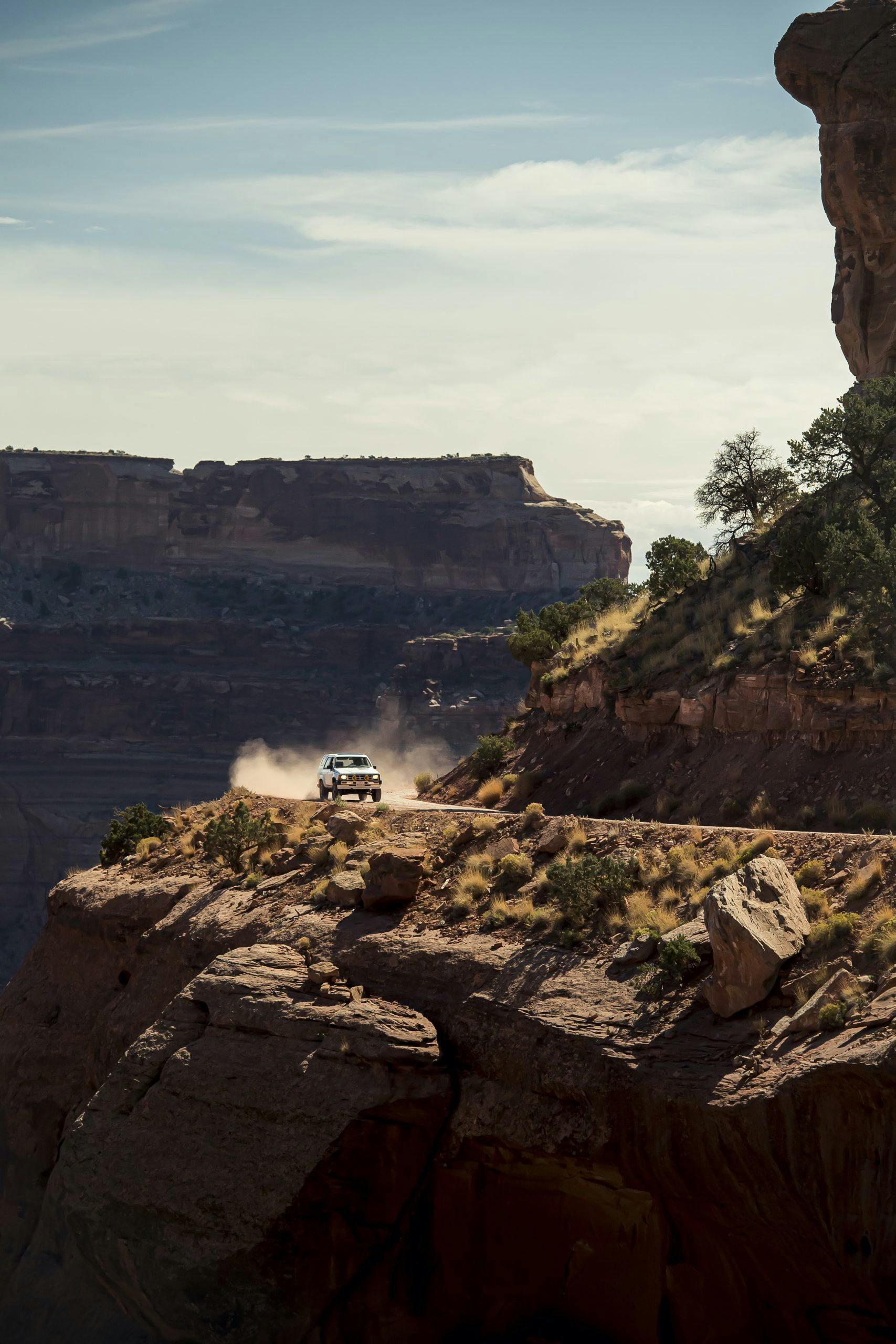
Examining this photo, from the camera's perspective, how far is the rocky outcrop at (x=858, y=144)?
35.8m

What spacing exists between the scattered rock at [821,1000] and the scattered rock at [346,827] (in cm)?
1009

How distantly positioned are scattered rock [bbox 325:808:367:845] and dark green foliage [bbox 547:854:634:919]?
213 inches

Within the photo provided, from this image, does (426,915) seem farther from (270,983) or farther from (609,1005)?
(609,1005)

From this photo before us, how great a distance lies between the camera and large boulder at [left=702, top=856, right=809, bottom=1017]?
13555 millimetres

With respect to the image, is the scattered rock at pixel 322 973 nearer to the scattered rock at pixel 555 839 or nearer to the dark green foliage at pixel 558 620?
the scattered rock at pixel 555 839

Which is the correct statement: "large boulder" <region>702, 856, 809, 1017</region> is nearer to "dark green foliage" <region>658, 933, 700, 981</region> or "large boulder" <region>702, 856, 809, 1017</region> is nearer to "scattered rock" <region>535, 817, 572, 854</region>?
"dark green foliage" <region>658, 933, 700, 981</region>

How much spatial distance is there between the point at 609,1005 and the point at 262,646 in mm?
98851

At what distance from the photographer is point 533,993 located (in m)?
15.4

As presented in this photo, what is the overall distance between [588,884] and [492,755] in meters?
16.3

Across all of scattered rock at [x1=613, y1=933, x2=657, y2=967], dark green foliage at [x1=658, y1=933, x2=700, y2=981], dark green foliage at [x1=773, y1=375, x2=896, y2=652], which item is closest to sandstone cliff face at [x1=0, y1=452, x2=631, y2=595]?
dark green foliage at [x1=773, y1=375, x2=896, y2=652]

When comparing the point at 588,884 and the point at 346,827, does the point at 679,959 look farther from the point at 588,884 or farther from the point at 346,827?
the point at 346,827

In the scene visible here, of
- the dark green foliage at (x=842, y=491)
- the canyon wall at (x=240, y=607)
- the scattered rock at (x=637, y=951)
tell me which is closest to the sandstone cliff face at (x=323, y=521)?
the canyon wall at (x=240, y=607)

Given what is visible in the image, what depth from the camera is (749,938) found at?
13.6m

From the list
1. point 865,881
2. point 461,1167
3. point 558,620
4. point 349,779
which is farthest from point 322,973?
point 558,620
